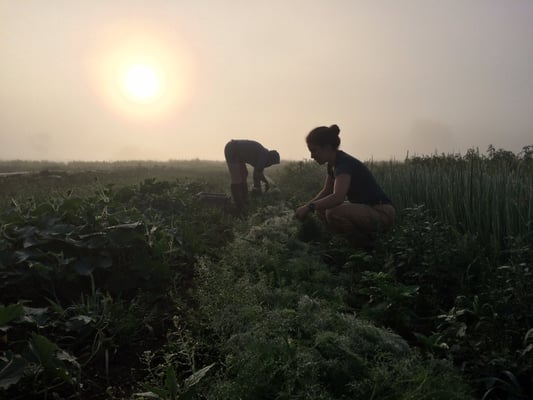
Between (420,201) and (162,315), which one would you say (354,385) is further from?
(420,201)

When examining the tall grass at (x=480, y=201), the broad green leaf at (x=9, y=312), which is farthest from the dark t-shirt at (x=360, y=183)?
the broad green leaf at (x=9, y=312)

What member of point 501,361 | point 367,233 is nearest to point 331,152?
point 367,233

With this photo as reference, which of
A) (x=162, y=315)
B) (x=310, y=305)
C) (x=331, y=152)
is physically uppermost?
(x=331, y=152)

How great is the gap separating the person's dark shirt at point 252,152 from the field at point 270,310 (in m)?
3.36

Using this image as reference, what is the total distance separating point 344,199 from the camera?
4742 millimetres

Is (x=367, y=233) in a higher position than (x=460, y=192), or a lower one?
lower

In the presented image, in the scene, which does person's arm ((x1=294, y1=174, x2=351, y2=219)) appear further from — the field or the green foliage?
the green foliage

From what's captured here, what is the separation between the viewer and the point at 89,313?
8.93ft

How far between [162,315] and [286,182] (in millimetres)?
7923

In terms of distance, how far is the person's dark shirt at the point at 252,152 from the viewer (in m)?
8.39

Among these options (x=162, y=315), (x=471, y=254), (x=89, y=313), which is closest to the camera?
(x=89, y=313)

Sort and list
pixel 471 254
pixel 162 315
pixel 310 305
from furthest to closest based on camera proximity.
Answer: pixel 471 254 < pixel 162 315 < pixel 310 305

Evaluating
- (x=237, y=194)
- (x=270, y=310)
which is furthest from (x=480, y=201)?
(x=237, y=194)

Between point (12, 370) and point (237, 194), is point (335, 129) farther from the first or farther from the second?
point (237, 194)
